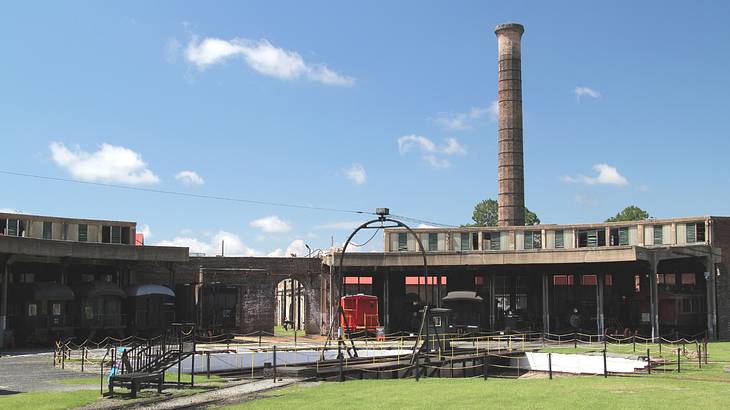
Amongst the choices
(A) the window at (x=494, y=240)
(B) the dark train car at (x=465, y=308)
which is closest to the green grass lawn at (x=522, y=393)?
(B) the dark train car at (x=465, y=308)

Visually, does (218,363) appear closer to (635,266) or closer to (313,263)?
(313,263)

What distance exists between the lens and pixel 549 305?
58062 mm

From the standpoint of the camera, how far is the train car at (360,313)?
53.9 meters

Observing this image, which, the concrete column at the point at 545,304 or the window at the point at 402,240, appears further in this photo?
the window at the point at 402,240

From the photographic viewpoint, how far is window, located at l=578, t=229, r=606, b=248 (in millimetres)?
57688

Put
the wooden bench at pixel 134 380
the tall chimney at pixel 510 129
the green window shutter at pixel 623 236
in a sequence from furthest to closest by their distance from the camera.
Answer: the tall chimney at pixel 510 129 < the green window shutter at pixel 623 236 < the wooden bench at pixel 134 380

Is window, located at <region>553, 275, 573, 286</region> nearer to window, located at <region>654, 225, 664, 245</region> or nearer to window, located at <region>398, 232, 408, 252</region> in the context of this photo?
window, located at <region>654, 225, 664, 245</region>

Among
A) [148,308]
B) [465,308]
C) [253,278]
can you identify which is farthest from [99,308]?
[465,308]

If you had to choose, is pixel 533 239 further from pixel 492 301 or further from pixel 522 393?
pixel 522 393

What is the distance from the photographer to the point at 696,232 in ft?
176

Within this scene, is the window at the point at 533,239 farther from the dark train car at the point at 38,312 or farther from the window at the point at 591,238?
the dark train car at the point at 38,312

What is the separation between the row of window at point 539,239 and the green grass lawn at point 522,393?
28.4 meters

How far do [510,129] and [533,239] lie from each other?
16439 millimetres

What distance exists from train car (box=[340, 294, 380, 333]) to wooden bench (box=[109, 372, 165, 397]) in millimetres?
29523
